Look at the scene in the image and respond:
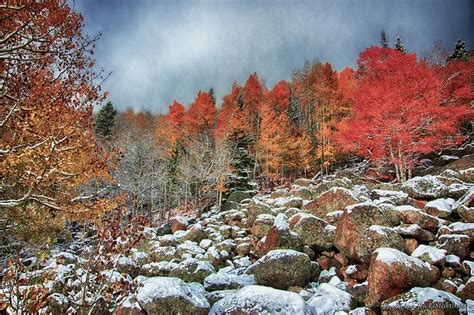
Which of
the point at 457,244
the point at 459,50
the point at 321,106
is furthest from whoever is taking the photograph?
the point at 459,50

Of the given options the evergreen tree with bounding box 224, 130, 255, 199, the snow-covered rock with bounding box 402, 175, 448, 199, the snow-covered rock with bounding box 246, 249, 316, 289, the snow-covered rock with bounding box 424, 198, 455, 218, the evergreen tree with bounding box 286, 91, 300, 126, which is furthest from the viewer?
the evergreen tree with bounding box 286, 91, 300, 126

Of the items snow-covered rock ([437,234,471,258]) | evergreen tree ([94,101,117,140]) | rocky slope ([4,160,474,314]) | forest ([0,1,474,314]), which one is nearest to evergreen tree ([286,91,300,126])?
forest ([0,1,474,314])

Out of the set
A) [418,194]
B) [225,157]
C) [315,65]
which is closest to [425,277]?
[418,194]

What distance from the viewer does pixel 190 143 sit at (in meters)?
32.1

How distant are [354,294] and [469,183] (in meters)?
8.93

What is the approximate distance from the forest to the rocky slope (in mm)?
621

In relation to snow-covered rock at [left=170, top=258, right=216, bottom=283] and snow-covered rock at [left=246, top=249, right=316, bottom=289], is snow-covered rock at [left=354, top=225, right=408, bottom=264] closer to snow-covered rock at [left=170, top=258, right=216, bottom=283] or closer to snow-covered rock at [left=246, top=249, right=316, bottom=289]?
snow-covered rock at [left=246, top=249, right=316, bottom=289]

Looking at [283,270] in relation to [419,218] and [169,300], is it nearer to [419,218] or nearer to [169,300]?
[169,300]

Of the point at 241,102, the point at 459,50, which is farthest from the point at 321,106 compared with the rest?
the point at 459,50

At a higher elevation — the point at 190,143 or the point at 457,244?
the point at 190,143

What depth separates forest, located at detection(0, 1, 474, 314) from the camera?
20.7 ft

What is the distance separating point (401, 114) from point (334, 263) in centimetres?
1255

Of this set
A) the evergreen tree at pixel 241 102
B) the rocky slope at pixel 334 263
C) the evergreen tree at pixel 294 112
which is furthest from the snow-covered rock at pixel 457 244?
the evergreen tree at pixel 294 112

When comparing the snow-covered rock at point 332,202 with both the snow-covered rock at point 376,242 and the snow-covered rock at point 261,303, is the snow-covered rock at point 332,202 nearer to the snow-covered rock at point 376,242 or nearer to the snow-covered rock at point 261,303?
the snow-covered rock at point 376,242
